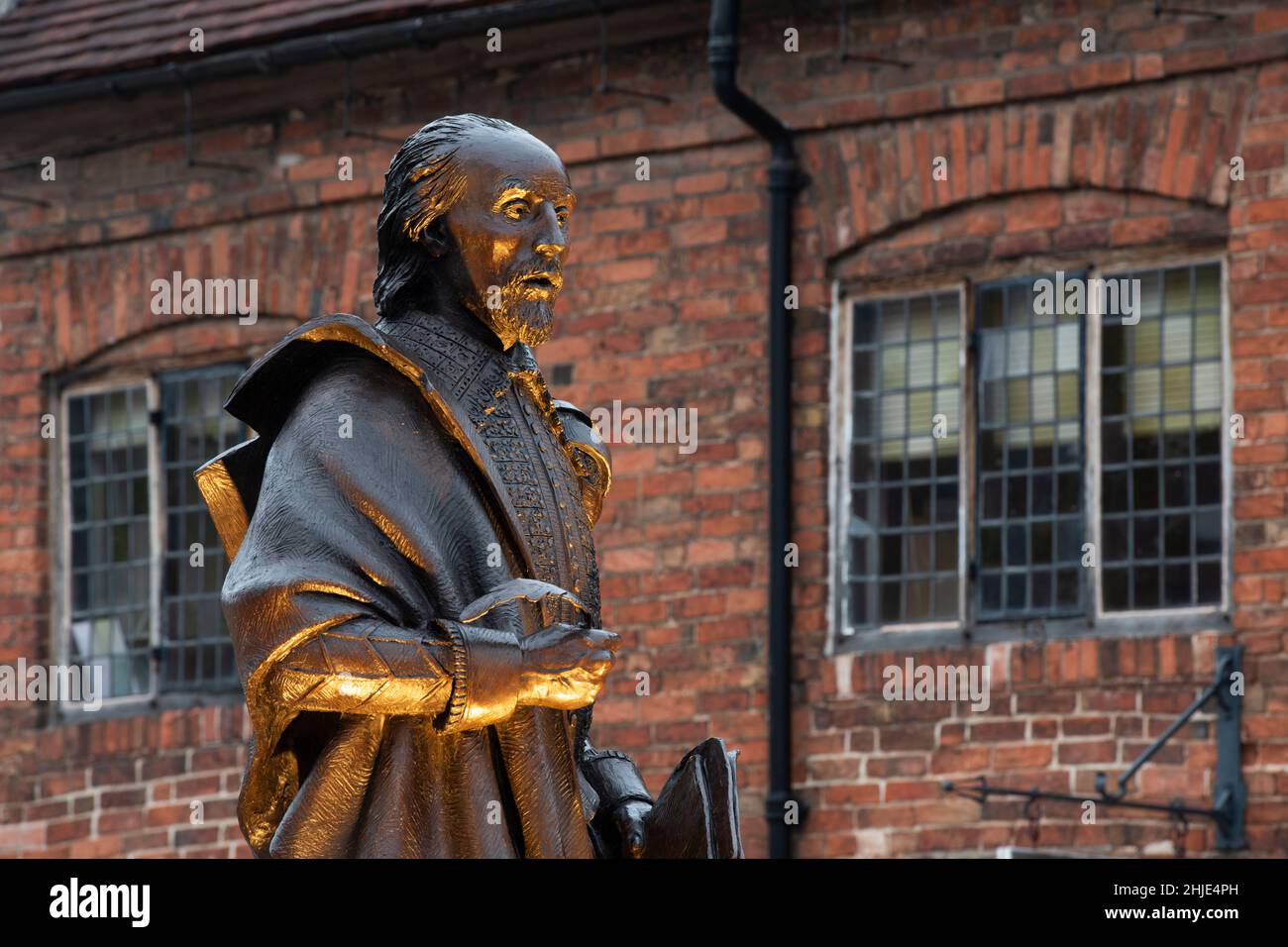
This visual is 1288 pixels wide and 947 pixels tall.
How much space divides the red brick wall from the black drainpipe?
8 cm

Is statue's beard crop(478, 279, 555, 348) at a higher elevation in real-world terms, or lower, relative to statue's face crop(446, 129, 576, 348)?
lower

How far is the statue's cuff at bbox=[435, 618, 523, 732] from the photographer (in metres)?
4.93

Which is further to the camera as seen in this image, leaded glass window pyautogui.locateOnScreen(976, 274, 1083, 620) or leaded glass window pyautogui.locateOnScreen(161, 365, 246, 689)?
leaded glass window pyautogui.locateOnScreen(161, 365, 246, 689)

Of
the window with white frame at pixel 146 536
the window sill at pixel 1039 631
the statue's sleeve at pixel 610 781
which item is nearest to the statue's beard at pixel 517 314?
the statue's sleeve at pixel 610 781

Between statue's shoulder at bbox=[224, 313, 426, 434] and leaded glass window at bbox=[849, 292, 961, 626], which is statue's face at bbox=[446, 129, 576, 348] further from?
leaded glass window at bbox=[849, 292, 961, 626]

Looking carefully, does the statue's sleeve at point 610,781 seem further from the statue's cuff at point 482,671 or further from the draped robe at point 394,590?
the statue's cuff at point 482,671

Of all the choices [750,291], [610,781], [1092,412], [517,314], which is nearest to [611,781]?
[610,781]

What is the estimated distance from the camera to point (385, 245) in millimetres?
5422

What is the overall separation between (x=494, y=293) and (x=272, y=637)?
27.2 inches

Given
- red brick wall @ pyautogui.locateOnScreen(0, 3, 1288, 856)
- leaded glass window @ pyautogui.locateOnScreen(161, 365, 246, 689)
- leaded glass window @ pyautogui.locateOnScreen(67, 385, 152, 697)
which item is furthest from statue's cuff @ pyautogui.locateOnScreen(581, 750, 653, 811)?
leaded glass window @ pyautogui.locateOnScreen(67, 385, 152, 697)

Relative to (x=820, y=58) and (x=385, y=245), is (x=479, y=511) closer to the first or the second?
(x=385, y=245)

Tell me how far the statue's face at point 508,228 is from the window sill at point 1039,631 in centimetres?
873

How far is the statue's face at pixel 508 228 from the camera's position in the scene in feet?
17.3
